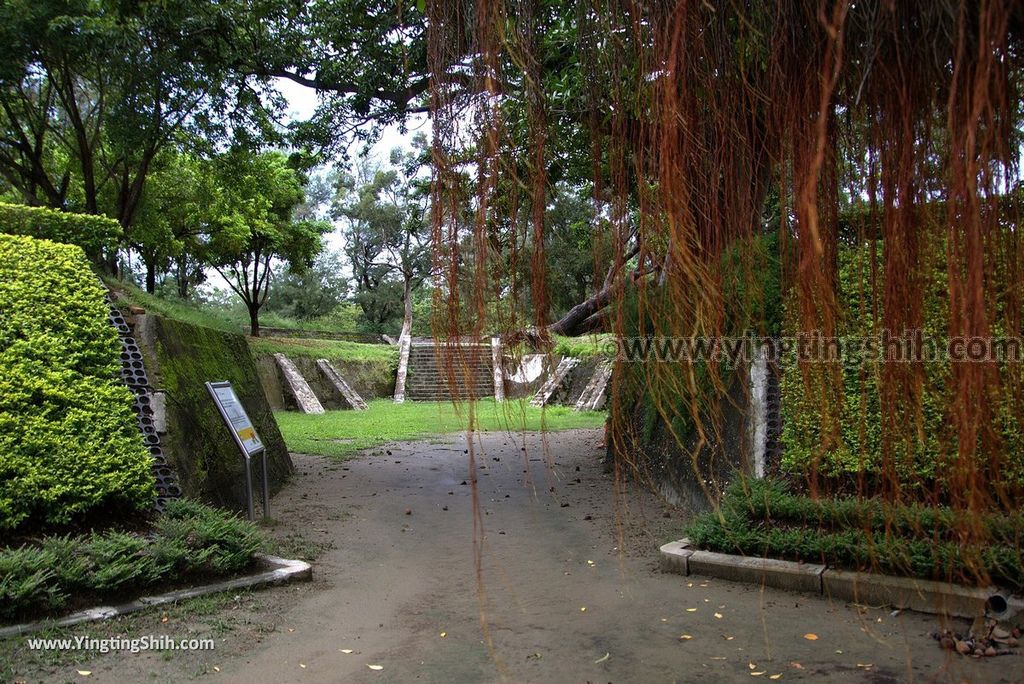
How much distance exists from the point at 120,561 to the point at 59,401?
171 centimetres

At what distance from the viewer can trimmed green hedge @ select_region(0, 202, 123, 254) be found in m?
7.04

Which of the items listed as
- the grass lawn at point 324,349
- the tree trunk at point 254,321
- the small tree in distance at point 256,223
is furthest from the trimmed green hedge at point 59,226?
the tree trunk at point 254,321

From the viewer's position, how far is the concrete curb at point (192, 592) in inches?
147

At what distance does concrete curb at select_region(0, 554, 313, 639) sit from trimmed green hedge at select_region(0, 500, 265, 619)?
89 millimetres

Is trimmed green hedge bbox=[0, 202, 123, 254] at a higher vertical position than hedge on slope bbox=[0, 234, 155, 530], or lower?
higher

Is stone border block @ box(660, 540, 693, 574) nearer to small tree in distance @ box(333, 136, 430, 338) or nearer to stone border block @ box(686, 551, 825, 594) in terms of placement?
stone border block @ box(686, 551, 825, 594)

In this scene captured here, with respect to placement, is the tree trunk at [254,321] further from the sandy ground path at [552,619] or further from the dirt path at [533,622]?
the dirt path at [533,622]

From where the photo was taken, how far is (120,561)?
4.21 metres

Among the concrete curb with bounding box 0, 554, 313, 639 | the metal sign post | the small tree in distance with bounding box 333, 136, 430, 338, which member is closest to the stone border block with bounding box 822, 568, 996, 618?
the concrete curb with bounding box 0, 554, 313, 639

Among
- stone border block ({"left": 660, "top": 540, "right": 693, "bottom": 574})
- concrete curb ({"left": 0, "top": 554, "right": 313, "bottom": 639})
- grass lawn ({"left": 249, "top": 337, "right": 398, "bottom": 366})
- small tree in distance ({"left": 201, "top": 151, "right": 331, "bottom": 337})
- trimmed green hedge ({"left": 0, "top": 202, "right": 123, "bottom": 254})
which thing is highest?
small tree in distance ({"left": 201, "top": 151, "right": 331, "bottom": 337})

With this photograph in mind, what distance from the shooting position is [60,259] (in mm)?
6109

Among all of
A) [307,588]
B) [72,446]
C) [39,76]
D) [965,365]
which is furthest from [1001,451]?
[39,76]

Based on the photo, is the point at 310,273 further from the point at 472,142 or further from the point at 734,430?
the point at 472,142

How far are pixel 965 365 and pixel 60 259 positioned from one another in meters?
6.76
